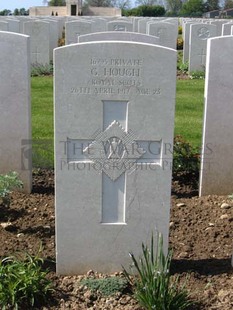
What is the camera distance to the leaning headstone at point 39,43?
14320mm

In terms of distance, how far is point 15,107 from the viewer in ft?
17.0

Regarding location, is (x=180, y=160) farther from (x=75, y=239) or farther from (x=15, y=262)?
(x=15, y=262)

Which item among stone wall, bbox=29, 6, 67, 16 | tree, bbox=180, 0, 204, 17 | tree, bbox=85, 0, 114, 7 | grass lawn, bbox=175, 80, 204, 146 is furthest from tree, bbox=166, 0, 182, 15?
grass lawn, bbox=175, 80, 204, 146

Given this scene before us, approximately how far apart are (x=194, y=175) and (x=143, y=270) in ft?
8.94

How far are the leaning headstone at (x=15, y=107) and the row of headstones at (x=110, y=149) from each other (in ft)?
5.97

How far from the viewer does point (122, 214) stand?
143 inches

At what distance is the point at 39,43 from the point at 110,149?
1148 cm

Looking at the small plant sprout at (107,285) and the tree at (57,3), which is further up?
the tree at (57,3)

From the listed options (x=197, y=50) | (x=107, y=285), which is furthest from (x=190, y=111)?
(x=107, y=285)

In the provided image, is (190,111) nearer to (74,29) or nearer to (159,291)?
(159,291)

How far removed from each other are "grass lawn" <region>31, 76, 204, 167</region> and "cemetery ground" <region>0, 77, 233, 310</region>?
6cm

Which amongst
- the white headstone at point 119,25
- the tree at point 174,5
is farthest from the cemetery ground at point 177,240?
the tree at point 174,5

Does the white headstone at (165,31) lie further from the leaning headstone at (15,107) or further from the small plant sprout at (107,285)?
the small plant sprout at (107,285)

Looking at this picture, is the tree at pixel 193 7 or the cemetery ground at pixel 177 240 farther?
the tree at pixel 193 7
